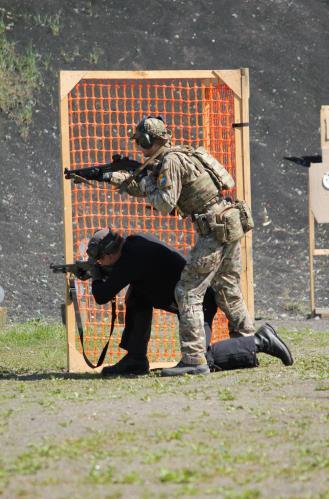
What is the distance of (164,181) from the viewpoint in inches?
302

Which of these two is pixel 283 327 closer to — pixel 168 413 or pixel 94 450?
pixel 168 413

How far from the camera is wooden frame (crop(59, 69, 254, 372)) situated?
8789 mm

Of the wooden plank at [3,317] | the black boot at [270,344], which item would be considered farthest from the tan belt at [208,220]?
the wooden plank at [3,317]

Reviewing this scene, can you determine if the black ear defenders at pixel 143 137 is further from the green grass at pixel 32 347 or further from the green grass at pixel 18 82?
the green grass at pixel 18 82

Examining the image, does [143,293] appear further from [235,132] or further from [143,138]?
[235,132]

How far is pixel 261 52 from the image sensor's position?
20531 mm

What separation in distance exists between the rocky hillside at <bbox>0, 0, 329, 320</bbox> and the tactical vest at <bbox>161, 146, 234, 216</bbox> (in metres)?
7.23

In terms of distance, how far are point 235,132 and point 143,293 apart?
68.6 inches

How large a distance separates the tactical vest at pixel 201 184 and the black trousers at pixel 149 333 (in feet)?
2.73

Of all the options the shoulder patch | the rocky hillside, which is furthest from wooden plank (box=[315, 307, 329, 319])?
the shoulder patch

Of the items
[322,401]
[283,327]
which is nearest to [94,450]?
[322,401]

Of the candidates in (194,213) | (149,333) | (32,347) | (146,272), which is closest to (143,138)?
(194,213)

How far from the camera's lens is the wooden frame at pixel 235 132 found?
8789 mm

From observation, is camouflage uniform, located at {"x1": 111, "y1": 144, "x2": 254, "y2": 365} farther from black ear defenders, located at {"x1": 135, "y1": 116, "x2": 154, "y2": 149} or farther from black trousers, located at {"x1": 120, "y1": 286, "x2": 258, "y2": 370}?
black trousers, located at {"x1": 120, "y1": 286, "x2": 258, "y2": 370}
